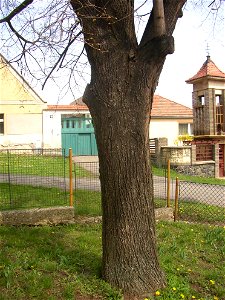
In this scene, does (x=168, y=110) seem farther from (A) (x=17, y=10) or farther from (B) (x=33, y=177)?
(A) (x=17, y=10)

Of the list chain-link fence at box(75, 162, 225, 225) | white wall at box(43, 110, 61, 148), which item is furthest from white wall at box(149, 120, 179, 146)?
chain-link fence at box(75, 162, 225, 225)

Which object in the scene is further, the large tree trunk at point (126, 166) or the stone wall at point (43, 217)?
the stone wall at point (43, 217)

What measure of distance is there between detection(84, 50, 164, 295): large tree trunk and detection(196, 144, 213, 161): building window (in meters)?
16.9

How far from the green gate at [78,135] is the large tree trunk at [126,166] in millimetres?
22324

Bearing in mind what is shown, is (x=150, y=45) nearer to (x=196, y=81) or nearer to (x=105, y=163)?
(x=105, y=163)

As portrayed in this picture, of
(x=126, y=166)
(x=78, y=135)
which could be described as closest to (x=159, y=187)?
(x=126, y=166)

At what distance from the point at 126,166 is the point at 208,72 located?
2033 cm

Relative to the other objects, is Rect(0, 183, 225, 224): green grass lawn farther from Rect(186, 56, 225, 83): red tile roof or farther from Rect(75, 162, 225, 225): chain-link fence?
Rect(186, 56, 225, 83): red tile roof

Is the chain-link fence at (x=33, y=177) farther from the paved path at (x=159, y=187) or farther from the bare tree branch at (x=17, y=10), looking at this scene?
the bare tree branch at (x=17, y=10)

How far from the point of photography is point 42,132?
83.3 feet

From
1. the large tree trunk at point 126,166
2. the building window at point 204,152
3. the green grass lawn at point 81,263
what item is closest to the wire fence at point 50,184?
the green grass lawn at point 81,263

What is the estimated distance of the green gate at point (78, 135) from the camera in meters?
26.4

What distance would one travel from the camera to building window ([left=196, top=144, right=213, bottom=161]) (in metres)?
20.5

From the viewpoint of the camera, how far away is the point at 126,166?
3.98m
